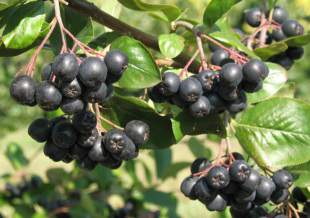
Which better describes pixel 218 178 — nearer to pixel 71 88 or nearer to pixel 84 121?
pixel 84 121

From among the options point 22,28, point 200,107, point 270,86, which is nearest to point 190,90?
point 200,107

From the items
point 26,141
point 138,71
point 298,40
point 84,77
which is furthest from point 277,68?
point 26,141

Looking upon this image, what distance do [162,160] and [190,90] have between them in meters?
1.89

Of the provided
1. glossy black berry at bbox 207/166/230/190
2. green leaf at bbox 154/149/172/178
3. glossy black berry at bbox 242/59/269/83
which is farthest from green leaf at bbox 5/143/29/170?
glossy black berry at bbox 242/59/269/83

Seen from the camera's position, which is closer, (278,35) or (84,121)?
(84,121)

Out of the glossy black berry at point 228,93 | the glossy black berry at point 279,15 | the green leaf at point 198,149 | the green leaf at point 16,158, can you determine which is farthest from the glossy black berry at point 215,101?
the green leaf at point 16,158

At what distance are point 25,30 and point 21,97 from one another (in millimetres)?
239

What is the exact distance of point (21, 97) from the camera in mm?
1365

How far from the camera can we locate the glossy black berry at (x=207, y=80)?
1.56 m

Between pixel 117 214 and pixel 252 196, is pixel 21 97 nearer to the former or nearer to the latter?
pixel 252 196

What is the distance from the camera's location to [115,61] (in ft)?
4.39

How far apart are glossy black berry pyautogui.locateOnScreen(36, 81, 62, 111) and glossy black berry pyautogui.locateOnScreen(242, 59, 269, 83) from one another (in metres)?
0.52

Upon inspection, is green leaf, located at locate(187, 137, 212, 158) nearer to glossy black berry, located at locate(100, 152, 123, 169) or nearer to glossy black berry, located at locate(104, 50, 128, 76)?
glossy black berry, located at locate(100, 152, 123, 169)

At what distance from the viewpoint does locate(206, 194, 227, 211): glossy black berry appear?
1617 millimetres
